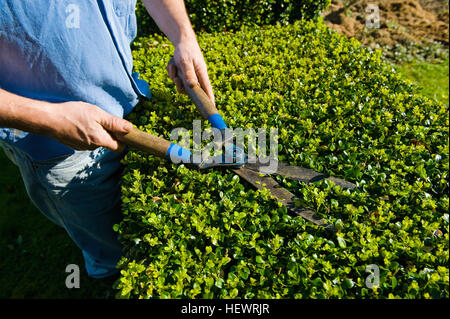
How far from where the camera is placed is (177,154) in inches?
86.9

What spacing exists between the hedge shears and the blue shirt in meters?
0.50

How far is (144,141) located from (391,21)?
798 centimetres

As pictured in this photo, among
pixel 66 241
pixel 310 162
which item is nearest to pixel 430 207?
pixel 310 162

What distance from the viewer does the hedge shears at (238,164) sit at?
7.04 feet

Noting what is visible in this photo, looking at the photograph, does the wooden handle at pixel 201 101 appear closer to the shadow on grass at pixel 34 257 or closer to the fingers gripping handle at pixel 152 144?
the fingers gripping handle at pixel 152 144

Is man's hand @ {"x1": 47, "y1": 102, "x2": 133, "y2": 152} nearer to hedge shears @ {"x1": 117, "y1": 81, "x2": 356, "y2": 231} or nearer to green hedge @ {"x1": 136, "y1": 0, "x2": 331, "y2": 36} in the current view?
hedge shears @ {"x1": 117, "y1": 81, "x2": 356, "y2": 231}

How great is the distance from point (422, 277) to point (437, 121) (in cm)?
167

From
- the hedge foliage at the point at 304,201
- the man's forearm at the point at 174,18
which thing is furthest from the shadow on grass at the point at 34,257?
the man's forearm at the point at 174,18

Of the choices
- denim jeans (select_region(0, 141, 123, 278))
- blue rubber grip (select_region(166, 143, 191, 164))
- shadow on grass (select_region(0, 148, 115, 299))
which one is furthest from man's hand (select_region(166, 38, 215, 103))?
shadow on grass (select_region(0, 148, 115, 299))

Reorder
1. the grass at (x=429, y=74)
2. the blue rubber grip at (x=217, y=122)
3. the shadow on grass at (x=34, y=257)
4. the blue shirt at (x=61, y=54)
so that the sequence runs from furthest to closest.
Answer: the grass at (x=429, y=74) → the shadow on grass at (x=34, y=257) → the blue rubber grip at (x=217, y=122) → the blue shirt at (x=61, y=54)

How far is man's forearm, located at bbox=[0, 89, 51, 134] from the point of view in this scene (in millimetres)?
1829

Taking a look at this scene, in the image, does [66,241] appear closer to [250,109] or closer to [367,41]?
[250,109]

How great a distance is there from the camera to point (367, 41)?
7121 millimetres

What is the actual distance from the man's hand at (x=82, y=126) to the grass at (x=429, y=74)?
6.27 meters
